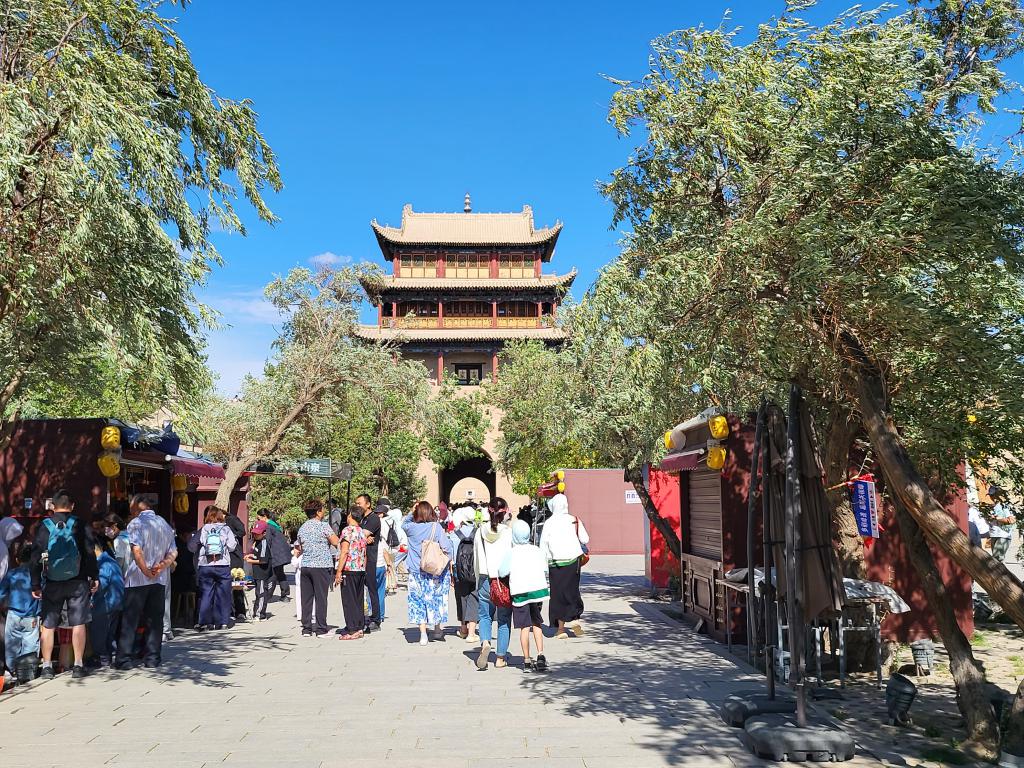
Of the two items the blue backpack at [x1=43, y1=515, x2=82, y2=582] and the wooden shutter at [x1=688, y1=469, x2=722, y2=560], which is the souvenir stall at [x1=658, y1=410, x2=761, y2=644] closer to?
the wooden shutter at [x1=688, y1=469, x2=722, y2=560]

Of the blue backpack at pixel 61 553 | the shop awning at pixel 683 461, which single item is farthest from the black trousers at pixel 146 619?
the shop awning at pixel 683 461

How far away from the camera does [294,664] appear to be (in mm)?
9148

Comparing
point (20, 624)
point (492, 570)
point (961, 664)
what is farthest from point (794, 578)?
point (20, 624)

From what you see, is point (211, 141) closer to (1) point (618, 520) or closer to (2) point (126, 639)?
(2) point (126, 639)

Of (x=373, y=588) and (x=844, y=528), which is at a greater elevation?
(x=844, y=528)

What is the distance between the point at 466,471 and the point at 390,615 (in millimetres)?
37892

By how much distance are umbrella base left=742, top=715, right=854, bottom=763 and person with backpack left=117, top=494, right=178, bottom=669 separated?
6.14 metres

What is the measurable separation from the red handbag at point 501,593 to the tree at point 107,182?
3752mm

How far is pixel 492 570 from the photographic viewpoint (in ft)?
28.7

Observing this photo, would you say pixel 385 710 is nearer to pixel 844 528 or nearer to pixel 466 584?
pixel 466 584

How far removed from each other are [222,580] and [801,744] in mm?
8349

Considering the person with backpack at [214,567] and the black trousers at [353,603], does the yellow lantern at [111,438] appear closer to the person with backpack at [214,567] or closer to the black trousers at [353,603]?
the person with backpack at [214,567]

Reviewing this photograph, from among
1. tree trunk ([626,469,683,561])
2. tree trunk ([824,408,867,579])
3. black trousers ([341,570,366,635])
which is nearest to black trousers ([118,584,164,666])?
black trousers ([341,570,366,635])

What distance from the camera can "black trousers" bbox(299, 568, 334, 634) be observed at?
11039 millimetres
